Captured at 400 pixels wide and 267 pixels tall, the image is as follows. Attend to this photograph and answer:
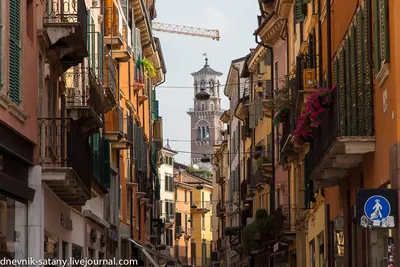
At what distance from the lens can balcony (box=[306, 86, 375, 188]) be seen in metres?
20.9

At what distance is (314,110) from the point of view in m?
24.9

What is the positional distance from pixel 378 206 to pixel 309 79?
742 inches

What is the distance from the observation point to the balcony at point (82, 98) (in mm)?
28453

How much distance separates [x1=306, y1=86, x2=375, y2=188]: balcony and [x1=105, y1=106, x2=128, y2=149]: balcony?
52.5 feet

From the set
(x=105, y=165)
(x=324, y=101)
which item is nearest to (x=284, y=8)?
(x=105, y=165)

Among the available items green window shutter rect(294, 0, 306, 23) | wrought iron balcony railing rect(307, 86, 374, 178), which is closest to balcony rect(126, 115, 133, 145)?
green window shutter rect(294, 0, 306, 23)

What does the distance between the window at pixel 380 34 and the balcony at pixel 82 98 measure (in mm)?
10185

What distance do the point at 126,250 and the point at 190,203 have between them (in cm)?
9133

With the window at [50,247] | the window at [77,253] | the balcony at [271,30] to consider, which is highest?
the balcony at [271,30]

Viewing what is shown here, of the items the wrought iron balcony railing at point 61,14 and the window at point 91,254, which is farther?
the window at point 91,254

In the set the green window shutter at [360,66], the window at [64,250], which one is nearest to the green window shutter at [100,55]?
the window at [64,250]

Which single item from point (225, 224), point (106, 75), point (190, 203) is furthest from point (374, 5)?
point (190, 203)

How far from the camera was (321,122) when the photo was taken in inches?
996

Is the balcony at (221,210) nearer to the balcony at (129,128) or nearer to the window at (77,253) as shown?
the balcony at (129,128)
